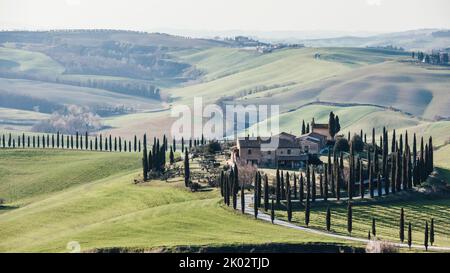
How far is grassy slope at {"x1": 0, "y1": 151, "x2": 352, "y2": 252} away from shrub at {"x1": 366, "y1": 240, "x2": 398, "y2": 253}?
167 inches

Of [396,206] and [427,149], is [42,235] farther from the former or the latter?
[427,149]

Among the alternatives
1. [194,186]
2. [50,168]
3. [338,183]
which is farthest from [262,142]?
[50,168]

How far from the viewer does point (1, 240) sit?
89.4 metres

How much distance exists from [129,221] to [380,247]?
25.0 m

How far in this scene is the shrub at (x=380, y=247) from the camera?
75875 millimetres

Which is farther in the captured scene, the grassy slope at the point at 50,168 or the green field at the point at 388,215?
the grassy slope at the point at 50,168

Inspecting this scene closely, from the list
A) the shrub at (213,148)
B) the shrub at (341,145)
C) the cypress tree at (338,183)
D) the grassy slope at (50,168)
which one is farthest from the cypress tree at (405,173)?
the grassy slope at (50,168)

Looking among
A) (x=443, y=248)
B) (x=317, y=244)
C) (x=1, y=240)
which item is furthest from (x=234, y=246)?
(x=1, y=240)

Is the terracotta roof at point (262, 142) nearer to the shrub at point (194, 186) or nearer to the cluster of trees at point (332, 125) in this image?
the cluster of trees at point (332, 125)

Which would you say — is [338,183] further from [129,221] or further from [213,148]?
[213,148]

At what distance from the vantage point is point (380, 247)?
76500 millimetres

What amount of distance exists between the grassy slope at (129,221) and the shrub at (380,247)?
4.25m

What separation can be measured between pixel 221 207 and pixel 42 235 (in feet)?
55.7
